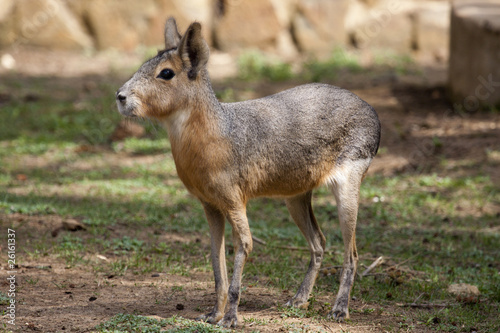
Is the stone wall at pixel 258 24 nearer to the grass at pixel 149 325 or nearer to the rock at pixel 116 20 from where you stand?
the rock at pixel 116 20

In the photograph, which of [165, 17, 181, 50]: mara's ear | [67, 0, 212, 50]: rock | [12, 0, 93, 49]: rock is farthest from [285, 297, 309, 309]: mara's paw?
[12, 0, 93, 49]: rock

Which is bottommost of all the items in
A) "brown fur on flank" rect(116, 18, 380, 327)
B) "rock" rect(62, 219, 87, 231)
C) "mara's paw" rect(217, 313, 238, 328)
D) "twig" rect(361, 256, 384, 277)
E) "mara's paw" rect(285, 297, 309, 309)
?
"twig" rect(361, 256, 384, 277)

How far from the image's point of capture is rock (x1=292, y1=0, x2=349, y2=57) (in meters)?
13.4

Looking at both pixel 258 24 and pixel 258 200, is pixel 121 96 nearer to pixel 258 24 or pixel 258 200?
pixel 258 200

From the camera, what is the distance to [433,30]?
13.4 m

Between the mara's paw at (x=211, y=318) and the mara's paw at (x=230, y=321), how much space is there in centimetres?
11

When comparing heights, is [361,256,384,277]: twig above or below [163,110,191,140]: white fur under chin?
below

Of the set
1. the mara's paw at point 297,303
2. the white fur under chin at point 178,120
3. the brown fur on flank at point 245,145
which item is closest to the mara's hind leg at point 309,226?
the brown fur on flank at point 245,145

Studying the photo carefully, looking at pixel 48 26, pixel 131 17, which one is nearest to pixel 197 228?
pixel 131 17

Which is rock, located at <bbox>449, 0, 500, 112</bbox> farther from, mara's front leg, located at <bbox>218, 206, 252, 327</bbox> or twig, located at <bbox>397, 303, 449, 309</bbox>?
mara's front leg, located at <bbox>218, 206, 252, 327</bbox>

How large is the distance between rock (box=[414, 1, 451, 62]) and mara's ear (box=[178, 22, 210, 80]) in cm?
1013

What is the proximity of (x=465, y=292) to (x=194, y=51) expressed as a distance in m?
2.94

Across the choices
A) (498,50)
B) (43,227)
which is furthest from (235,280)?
(498,50)

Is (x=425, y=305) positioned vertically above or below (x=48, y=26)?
below
